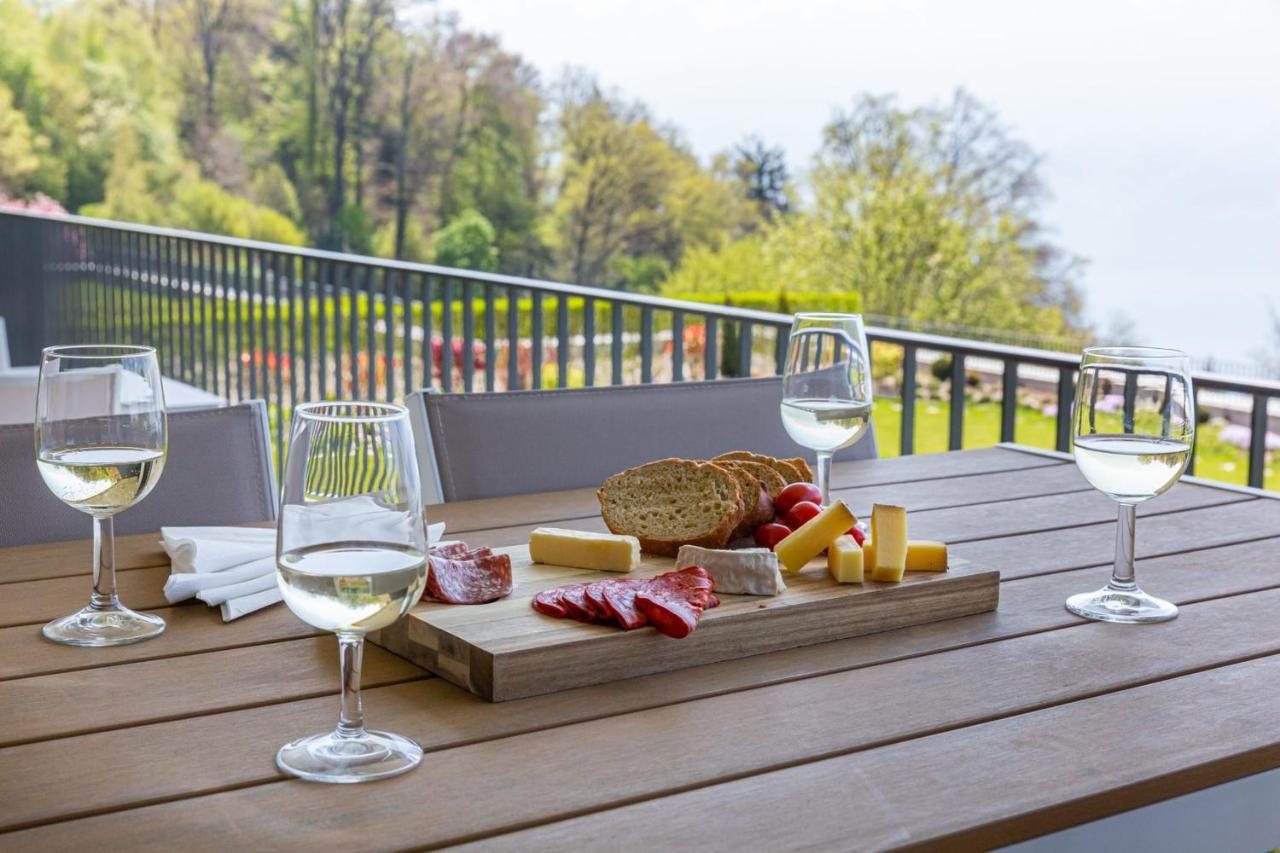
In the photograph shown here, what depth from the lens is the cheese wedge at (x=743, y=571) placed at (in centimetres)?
103

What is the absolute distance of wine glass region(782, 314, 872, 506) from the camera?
1269 mm

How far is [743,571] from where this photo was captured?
1.04 metres

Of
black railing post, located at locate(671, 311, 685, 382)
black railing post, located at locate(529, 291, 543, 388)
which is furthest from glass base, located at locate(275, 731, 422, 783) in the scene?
black railing post, located at locate(529, 291, 543, 388)

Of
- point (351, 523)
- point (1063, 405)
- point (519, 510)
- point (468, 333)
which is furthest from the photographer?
point (468, 333)

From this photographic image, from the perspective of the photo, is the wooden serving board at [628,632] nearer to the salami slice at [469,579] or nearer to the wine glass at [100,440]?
the salami slice at [469,579]

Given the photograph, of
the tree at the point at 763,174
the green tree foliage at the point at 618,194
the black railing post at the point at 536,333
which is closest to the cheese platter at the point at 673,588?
the black railing post at the point at 536,333

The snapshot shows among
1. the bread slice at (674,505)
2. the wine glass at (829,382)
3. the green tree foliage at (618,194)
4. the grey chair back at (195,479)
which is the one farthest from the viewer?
the green tree foliage at (618,194)

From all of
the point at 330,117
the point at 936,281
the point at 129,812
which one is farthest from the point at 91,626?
the point at 330,117

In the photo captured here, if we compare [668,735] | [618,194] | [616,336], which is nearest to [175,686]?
[668,735]

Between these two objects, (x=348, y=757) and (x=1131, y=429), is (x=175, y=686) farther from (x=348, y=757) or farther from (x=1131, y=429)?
(x=1131, y=429)

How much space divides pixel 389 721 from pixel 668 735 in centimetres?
18

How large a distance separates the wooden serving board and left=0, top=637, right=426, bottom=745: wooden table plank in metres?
0.05

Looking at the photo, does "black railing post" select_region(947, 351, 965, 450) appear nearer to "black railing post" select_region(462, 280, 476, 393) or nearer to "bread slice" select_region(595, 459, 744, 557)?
"black railing post" select_region(462, 280, 476, 393)

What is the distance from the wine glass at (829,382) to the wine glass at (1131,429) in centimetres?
22
